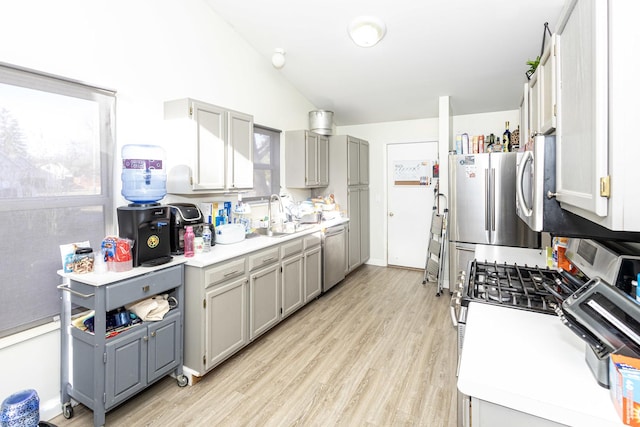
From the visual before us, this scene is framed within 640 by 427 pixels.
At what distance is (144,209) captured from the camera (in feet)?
7.16

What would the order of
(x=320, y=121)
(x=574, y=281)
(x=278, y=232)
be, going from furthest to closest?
1. (x=320, y=121)
2. (x=278, y=232)
3. (x=574, y=281)

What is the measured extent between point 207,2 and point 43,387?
3288 mm

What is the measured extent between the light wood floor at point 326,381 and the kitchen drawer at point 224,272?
28.8 inches

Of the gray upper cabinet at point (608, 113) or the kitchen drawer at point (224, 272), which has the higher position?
the gray upper cabinet at point (608, 113)

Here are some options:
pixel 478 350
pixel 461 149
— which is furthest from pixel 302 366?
pixel 461 149

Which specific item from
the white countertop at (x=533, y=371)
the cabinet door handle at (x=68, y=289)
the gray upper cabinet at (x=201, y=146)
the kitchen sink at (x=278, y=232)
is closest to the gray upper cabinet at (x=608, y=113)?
the white countertop at (x=533, y=371)

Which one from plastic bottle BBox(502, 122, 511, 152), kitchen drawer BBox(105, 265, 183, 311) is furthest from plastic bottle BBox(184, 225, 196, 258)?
plastic bottle BBox(502, 122, 511, 152)

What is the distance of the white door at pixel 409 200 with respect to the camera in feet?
17.0

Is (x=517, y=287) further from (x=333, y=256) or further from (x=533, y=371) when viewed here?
(x=333, y=256)

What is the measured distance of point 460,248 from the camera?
4.13 meters

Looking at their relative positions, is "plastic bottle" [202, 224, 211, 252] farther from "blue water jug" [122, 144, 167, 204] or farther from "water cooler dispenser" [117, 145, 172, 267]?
"blue water jug" [122, 144, 167, 204]

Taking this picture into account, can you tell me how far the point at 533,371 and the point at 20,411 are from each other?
7.24 ft

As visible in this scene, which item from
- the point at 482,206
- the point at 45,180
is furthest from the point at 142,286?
the point at 482,206

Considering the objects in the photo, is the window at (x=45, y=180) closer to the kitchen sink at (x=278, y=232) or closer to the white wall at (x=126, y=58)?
the white wall at (x=126, y=58)
